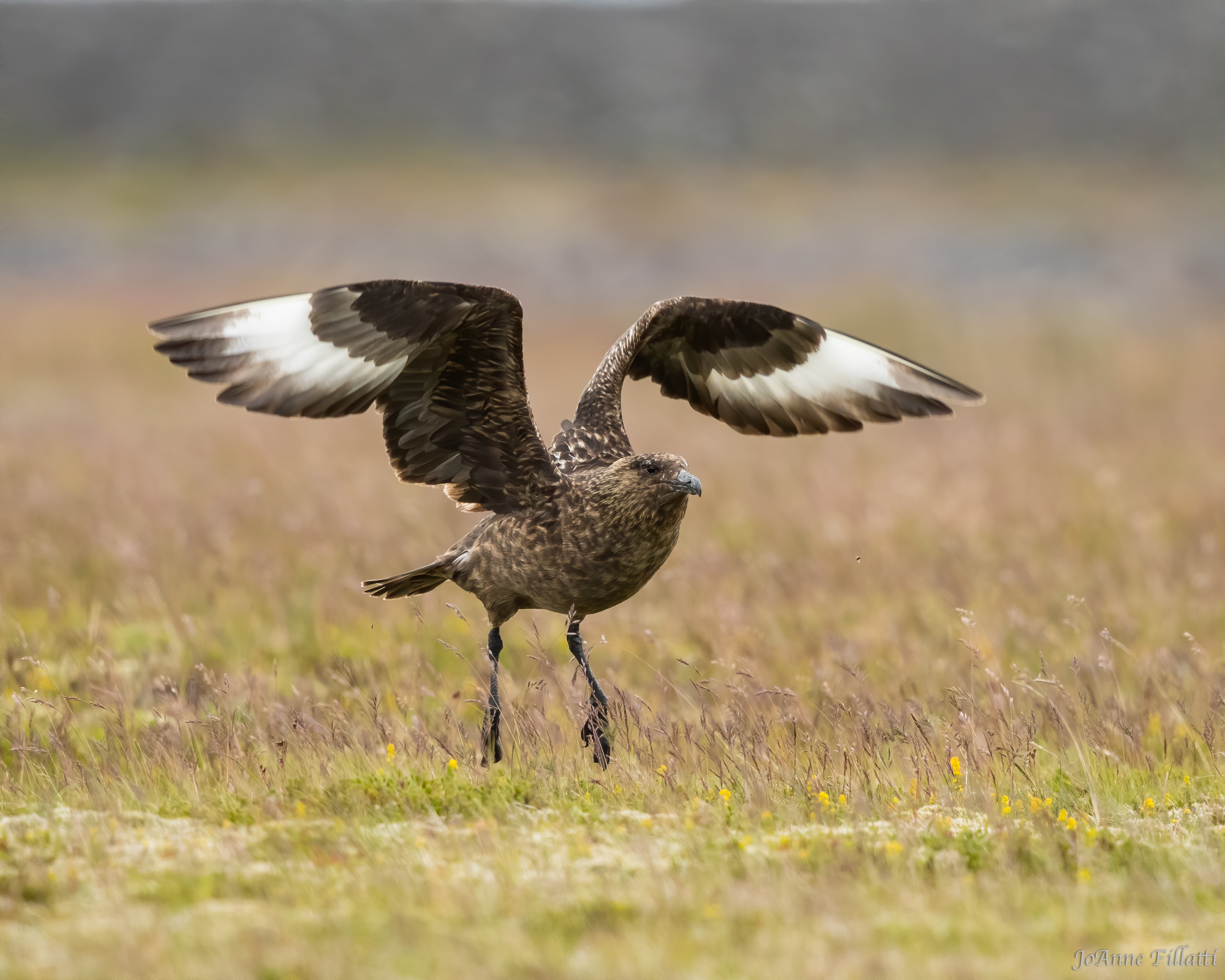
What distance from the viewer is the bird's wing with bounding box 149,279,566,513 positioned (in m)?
4.59

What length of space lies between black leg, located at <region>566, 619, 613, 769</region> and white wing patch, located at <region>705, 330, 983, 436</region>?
157 centimetres

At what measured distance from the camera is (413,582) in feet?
19.2

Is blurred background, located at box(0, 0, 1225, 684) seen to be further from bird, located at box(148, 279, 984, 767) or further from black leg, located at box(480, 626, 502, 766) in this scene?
black leg, located at box(480, 626, 502, 766)

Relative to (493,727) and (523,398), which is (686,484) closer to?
(523,398)

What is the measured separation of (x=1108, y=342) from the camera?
16.7 metres

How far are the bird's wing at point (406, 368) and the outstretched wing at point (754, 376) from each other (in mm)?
439

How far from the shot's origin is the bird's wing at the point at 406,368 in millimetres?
4594

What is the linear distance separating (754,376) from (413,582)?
209 centimetres

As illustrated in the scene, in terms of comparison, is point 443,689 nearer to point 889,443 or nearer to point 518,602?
point 518,602

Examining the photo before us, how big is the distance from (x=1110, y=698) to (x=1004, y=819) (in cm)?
150

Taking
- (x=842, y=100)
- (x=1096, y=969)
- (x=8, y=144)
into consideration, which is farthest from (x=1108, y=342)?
(x=8, y=144)
